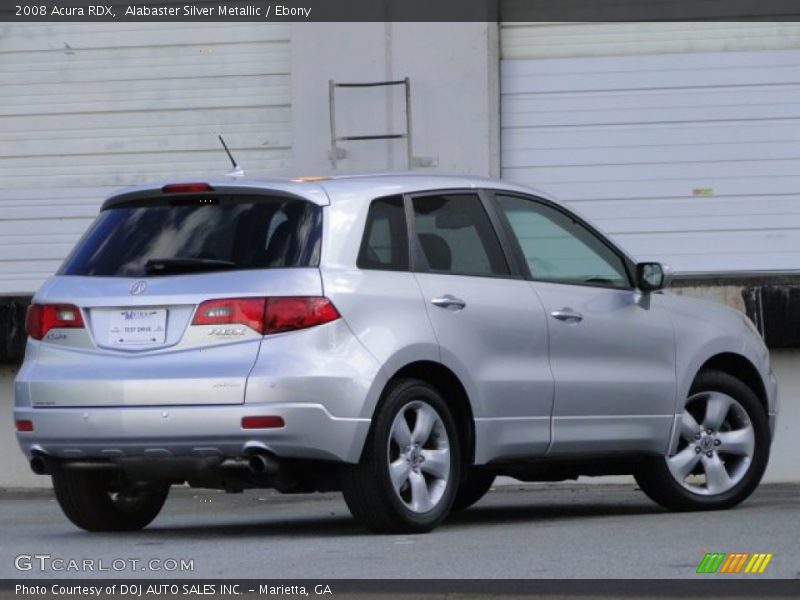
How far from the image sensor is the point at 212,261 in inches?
337

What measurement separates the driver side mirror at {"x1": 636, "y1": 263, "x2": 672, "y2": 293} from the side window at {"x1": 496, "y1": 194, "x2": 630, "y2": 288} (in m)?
0.09

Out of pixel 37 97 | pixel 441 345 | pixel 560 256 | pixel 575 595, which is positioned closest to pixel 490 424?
pixel 441 345

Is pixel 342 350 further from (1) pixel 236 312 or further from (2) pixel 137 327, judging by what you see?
(2) pixel 137 327

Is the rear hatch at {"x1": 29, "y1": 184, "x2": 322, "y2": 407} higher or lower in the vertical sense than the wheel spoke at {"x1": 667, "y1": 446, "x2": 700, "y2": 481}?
higher

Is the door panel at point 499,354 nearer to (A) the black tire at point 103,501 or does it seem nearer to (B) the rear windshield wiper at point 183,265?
(B) the rear windshield wiper at point 183,265

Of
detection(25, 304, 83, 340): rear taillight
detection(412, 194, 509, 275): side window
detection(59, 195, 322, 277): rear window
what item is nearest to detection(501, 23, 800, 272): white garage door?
detection(412, 194, 509, 275): side window

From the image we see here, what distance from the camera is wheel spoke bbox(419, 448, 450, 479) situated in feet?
28.6

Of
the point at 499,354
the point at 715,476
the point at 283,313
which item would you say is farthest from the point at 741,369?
the point at 283,313

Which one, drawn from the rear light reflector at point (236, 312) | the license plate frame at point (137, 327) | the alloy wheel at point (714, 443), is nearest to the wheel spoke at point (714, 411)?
the alloy wheel at point (714, 443)

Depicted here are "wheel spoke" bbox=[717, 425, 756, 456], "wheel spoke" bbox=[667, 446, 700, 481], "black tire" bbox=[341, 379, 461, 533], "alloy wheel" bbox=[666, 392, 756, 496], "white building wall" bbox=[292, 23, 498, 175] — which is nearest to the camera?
"black tire" bbox=[341, 379, 461, 533]

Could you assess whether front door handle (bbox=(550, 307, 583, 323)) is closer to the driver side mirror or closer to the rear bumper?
the driver side mirror

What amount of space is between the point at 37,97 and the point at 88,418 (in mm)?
8770

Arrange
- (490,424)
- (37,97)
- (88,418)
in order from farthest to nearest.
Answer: (37,97)
(490,424)
(88,418)

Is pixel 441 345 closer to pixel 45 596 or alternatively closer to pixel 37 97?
pixel 45 596
